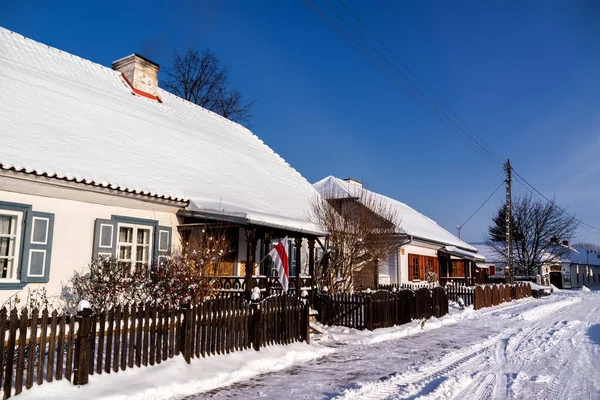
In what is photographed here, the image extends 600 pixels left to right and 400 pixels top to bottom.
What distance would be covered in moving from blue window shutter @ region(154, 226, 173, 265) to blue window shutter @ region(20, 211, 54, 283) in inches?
108

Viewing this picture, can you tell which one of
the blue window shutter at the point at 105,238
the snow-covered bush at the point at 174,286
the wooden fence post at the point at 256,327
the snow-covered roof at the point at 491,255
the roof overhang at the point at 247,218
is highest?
the snow-covered roof at the point at 491,255

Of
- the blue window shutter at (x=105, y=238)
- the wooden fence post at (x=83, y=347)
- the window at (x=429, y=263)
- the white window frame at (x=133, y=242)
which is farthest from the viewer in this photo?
the window at (x=429, y=263)

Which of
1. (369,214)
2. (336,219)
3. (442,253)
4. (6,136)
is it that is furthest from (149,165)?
(442,253)

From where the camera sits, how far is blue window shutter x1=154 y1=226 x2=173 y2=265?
1227 cm

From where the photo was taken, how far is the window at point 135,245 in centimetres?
1167

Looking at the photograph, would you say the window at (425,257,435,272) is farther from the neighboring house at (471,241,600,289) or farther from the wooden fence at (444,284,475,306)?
the neighboring house at (471,241,600,289)

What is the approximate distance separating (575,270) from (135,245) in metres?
70.5

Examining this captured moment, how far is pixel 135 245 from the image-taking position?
11891mm

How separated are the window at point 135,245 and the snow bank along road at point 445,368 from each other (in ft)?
16.1

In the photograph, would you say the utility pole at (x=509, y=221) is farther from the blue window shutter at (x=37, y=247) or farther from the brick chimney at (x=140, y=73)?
the blue window shutter at (x=37, y=247)

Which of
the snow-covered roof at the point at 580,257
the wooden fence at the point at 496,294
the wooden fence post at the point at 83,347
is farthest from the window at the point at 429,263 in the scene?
the snow-covered roof at the point at 580,257

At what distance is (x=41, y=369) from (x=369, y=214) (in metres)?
13.4

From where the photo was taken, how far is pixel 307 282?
53.9 ft

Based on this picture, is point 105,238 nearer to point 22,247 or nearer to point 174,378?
point 22,247
